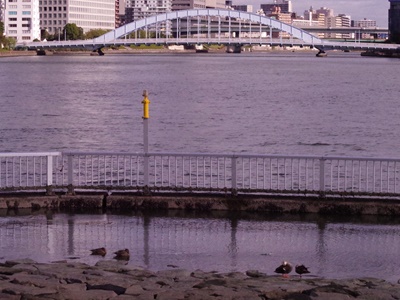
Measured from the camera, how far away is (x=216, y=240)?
32.0 feet

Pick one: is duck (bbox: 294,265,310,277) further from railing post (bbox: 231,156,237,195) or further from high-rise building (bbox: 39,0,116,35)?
high-rise building (bbox: 39,0,116,35)

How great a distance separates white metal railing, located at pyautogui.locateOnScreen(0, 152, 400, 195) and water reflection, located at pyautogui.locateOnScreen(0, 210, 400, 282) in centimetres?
68

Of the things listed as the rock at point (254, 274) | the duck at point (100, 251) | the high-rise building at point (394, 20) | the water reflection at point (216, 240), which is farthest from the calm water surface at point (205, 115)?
the high-rise building at point (394, 20)

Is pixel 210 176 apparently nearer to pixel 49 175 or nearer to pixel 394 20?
pixel 49 175

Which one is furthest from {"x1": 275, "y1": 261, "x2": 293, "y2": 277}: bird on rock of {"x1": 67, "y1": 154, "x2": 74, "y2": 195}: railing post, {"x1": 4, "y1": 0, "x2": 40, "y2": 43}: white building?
{"x1": 4, "y1": 0, "x2": 40, "y2": 43}: white building

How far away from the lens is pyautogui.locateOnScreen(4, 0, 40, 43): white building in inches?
6171

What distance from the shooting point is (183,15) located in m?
116

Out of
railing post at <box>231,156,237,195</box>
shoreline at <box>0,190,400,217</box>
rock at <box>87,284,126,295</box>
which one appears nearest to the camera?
rock at <box>87,284,126,295</box>

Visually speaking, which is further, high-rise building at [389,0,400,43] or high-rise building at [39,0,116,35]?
high-rise building at [39,0,116,35]

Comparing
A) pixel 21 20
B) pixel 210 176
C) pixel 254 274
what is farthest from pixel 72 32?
pixel 254 274

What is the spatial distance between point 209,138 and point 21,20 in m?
133

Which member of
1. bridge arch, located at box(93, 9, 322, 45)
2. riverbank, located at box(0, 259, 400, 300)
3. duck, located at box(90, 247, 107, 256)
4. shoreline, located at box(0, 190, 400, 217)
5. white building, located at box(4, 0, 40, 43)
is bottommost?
duck, located at box(90, 247, 107, 256)

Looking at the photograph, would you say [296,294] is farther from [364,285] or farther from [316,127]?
[316,127]

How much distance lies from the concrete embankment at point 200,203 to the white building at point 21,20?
147690 mm
